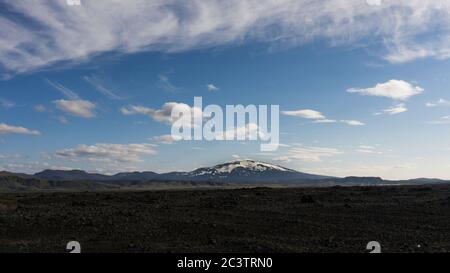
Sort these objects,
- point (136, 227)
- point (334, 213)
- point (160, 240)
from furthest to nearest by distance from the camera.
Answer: point (334, 213)
point (136, 227)
point (160, 240)

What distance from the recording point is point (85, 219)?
24.5 meters

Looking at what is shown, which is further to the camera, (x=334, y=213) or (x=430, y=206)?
(x=430, y=206)

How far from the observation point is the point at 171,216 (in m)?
27.0

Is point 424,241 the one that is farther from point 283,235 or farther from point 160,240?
point 160,240

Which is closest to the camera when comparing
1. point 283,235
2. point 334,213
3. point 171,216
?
point 283,235

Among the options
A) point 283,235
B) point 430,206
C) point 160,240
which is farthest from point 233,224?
point 430,206
